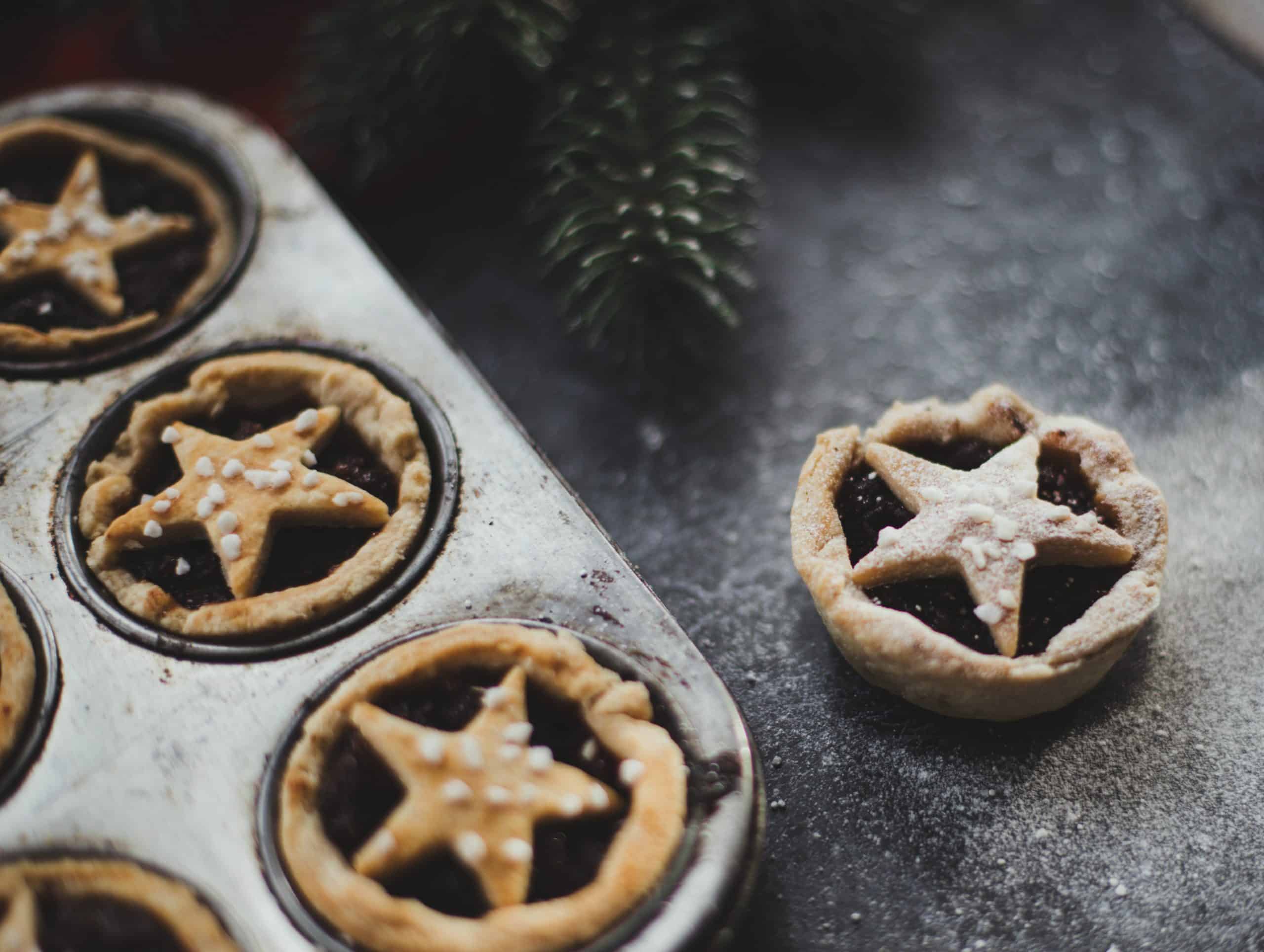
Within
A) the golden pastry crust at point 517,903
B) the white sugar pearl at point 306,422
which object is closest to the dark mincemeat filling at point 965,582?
the golden pastry crust at point 517,903

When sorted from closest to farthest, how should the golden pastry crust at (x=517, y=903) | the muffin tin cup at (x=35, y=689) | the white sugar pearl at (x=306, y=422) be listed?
the golden pastry crust at (x=517, y=903) → the muffin tin cup at (x=35, y=689) → the white sugar pearl at (x=306, y=422)

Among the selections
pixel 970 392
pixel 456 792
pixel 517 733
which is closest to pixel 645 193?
pixel 970 392

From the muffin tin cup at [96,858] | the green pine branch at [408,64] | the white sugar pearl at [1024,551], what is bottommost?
the muffin tin cup at [96,858]

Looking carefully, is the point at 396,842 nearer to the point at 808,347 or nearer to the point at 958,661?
the point at 958,661

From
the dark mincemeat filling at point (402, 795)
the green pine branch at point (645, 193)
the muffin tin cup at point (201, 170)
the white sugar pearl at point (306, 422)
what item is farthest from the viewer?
the green pine branch at point (645, 193)

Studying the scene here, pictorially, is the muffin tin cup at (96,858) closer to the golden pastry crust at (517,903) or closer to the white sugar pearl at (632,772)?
the golden pastry crust at (517,903)

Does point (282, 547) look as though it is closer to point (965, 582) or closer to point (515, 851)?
point (515, 851)
